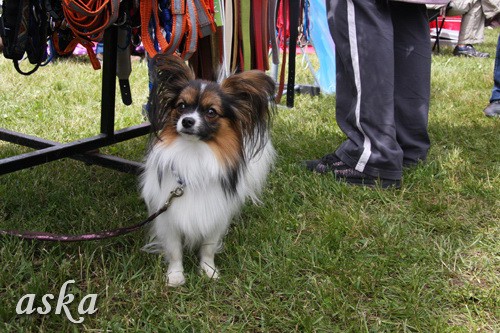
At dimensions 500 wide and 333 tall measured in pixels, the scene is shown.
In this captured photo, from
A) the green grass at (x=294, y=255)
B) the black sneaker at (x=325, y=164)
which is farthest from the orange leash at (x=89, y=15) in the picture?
the black sneaker at (x=325, y=164)

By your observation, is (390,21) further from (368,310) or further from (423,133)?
(368,310)

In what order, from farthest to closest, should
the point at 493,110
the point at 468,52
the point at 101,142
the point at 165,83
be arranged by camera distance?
1. the point at 468,52
2. the point at 493,110
3. the point at 101,142
4. the point at 165,83

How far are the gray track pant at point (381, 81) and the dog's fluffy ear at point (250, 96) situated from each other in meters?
0.86

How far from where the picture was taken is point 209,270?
79.0 inches

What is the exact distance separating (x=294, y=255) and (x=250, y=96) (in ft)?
2.17

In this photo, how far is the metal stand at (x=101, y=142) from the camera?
228 cm

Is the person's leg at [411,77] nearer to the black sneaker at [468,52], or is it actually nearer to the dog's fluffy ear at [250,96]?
the dog's fluffy ear at [250,96]

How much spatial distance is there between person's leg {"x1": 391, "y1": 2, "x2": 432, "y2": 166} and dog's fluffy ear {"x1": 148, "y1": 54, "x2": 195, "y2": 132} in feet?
4.67

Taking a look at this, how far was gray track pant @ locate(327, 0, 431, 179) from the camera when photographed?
2.63 meters

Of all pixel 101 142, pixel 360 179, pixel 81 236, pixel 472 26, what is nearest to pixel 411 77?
pixel 360 179

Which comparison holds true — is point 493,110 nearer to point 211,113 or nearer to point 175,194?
point 211,113

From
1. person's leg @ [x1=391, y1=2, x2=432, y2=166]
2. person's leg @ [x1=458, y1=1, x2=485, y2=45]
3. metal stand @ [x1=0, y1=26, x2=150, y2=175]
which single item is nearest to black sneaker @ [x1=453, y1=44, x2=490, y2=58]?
person's leg @ [x1=458, y1=1, x2=485, y2=45]

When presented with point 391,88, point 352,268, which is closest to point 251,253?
point 352,268

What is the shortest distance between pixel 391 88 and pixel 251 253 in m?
1.22
